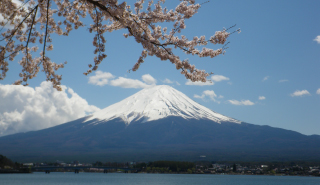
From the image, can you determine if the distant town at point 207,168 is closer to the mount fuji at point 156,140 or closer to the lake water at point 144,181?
the lake water at point 144,181

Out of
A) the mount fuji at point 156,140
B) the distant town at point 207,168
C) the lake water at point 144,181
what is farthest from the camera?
the mount fuji at point 156,140

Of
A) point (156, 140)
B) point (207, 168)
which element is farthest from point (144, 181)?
point (156, 140)

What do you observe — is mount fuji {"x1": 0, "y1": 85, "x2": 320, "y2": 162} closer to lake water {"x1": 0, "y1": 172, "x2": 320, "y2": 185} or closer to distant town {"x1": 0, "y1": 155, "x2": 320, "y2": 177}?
distant town {"x1": 0, "y1": 155, "x2": 320, "y2": 177}

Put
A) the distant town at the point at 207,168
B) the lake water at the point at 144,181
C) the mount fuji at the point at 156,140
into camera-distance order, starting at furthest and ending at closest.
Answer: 1. the mount fuji at the point at 156,140
2. the distant town at the point at 207,168
3. the lake water at the point at 144,181

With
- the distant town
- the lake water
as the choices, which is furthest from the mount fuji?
the lake water

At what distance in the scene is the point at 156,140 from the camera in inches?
7121

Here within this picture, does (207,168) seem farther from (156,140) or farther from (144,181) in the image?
(156,140)

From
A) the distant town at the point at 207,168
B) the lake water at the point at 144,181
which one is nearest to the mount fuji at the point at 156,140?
the distant town at the point at 207,168

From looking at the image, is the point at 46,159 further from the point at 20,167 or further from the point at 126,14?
the point at 126,14

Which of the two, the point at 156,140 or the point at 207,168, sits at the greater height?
the point at 156,140

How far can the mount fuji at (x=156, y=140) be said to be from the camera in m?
133

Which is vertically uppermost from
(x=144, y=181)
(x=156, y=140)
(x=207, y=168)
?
(x=156, y=140)

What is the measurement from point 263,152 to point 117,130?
7846 centimetres

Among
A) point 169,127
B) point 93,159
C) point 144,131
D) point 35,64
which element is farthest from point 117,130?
point 35,64
